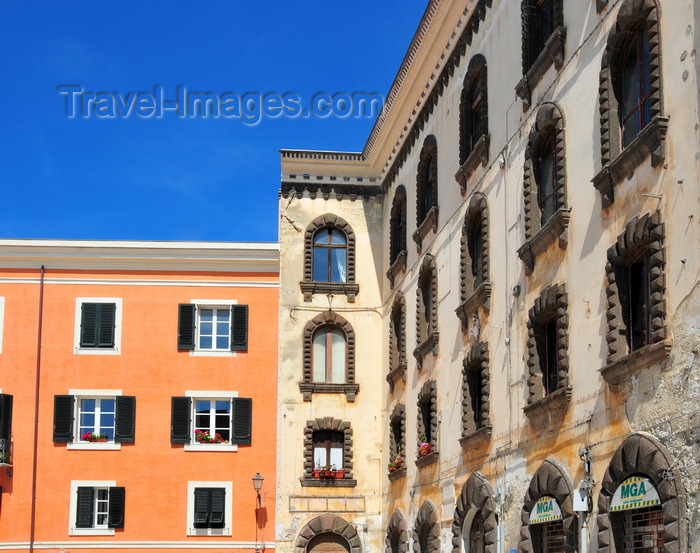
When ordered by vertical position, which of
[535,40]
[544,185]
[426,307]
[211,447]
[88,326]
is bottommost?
[211,447]

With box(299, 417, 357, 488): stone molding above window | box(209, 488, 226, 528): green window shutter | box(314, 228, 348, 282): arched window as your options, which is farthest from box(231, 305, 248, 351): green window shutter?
box(209, 488, 226, 528): green window shutter

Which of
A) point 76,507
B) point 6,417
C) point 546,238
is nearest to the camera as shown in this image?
point 546,238

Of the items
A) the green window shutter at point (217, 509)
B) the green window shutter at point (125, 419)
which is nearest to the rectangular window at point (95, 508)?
the green window shutter at point (125, 419)

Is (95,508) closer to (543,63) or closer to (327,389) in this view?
(327,389)

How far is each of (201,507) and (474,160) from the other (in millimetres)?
14879

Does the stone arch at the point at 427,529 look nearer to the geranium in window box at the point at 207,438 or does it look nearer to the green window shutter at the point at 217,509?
the green window shutter at the point at 217,509

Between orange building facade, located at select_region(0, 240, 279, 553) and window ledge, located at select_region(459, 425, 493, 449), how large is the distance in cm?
1095

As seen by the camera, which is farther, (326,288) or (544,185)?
(326,288)

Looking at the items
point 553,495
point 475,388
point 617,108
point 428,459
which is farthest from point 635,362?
point 428,459

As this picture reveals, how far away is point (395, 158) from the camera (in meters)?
33.4

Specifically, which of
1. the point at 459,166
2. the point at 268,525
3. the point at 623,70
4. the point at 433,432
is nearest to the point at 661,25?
the point at 623,70

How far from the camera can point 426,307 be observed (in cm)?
2873

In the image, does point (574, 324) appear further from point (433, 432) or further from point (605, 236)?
point (433, 432)

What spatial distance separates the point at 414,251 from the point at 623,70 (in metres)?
13.4
